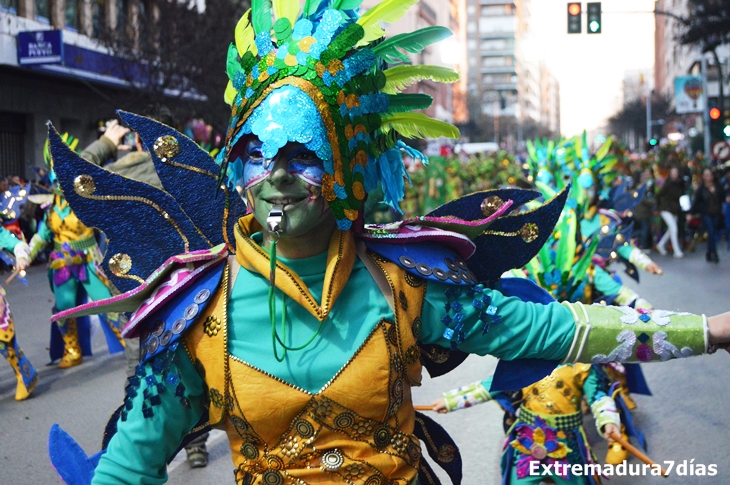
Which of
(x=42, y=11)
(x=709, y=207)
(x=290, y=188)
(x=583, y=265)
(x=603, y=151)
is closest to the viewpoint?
(x=290, y=188)

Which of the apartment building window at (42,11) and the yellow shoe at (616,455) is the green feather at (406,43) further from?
the apartment building window at (42,11)

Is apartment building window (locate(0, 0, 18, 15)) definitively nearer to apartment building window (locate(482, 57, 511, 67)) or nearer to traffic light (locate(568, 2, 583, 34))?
traffic light (locate(568, 2, 583, 34))

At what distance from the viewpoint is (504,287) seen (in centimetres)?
283

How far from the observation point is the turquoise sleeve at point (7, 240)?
308 inches

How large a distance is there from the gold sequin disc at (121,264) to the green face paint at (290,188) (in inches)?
21.8

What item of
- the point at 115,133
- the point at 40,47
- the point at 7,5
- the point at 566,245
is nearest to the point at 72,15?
the point at 7,5

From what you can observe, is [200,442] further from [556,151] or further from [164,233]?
[556,151]

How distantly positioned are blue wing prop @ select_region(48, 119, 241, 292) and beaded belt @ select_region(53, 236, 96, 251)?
6.16 m

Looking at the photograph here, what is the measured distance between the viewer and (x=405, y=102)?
2629mm

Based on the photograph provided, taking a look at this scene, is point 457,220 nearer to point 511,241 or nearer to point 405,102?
point 511,241

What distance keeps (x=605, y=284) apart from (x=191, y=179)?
409 centimetres

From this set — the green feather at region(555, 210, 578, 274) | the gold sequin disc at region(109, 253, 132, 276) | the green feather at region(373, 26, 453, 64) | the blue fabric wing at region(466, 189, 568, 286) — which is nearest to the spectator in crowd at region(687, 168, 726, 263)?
the green feather at region(555, 210, 578, 274)

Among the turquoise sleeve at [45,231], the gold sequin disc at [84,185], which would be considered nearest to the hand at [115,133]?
the turquoise sleeve at [45,231]

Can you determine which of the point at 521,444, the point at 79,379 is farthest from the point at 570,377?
the point at 79,379
